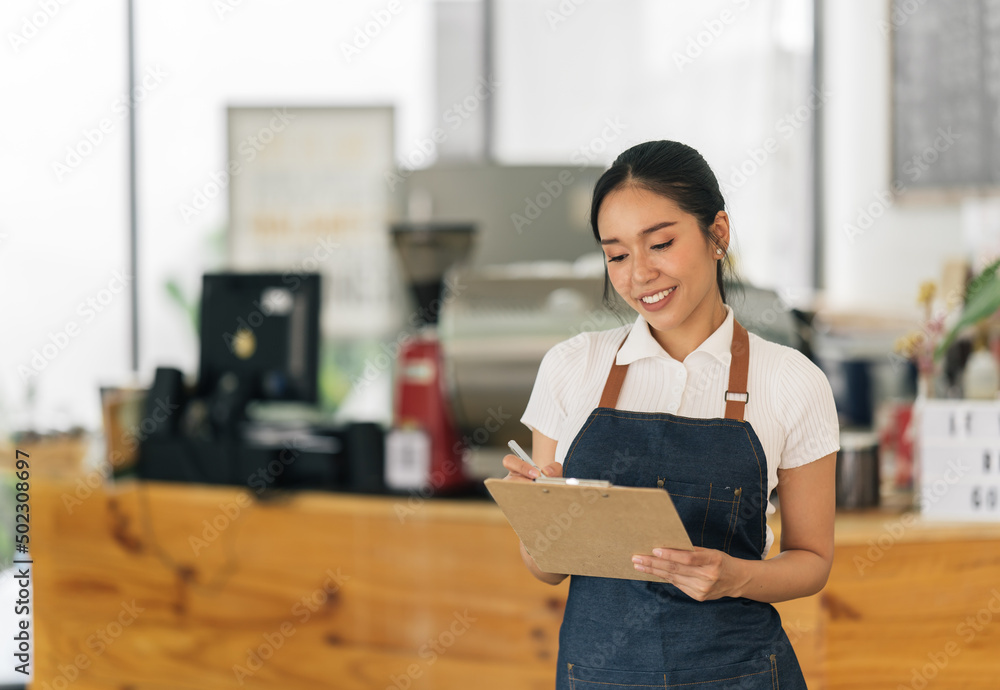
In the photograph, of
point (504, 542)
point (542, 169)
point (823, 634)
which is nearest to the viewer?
point (823, 634)

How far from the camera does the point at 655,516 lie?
0.91 metres

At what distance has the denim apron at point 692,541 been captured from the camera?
1079 mm

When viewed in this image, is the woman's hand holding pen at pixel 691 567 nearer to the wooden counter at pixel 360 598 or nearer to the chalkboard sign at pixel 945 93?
the wooden counter at pixel 360 598

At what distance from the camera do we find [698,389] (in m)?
1.13

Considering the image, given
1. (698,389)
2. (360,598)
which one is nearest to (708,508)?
(698,389)

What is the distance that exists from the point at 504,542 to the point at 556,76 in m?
3.21


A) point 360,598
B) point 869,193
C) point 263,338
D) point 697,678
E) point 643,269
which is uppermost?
point 869,193

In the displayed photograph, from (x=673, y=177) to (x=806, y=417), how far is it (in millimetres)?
323

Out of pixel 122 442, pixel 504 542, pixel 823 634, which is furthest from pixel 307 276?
pixel 823 634

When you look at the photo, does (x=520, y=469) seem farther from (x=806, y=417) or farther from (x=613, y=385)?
(x=806, y=417)

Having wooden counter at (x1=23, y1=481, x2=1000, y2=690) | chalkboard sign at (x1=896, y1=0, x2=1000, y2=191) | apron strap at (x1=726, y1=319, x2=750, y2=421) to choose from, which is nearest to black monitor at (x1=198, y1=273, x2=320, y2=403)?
wooden counter at (x1=23, y1=481, x2=1000, y2=690)

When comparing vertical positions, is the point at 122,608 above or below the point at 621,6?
below

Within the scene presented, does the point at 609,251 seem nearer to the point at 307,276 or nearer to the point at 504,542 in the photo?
the point at 504,542

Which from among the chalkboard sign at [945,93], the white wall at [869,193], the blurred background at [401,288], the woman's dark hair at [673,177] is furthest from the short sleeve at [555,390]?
the chalkboard sign at [945,93]
